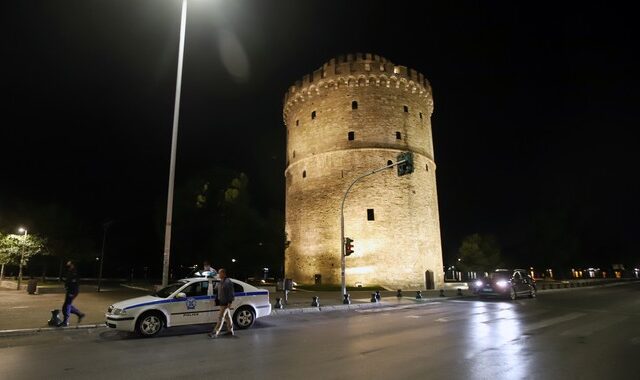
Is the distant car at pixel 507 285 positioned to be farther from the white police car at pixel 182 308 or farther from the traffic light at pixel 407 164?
the white police car at pixel 182 308

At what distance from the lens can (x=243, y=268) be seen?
1155 inches

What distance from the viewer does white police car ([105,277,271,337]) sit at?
30.8ft

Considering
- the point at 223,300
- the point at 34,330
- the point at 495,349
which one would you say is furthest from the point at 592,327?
the point at 34,330

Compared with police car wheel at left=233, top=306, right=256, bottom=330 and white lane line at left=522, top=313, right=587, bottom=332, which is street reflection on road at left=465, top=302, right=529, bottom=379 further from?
police car wheel at left=233, top=306, right=256, bottom=330

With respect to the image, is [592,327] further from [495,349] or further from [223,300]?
[223,300]

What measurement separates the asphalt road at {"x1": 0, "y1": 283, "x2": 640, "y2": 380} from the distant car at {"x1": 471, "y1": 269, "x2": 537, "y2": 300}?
9.29 m

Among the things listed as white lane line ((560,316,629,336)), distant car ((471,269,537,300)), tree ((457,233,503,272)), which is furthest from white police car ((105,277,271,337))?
tree ((457,233,503,272))

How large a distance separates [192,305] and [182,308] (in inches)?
9.8

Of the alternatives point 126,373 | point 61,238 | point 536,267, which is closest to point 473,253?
point 536,267

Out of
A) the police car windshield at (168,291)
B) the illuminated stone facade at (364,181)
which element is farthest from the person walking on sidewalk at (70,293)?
the illuminated stone facade at (364,181)

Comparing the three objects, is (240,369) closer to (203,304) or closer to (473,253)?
(203,304)

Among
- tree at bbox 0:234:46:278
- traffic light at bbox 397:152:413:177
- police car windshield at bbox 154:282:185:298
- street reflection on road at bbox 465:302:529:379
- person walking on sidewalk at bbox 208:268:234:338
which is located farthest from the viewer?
tree at bbox 0:234:46:278

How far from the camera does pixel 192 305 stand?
33.1 ft

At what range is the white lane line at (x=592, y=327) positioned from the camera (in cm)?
939
